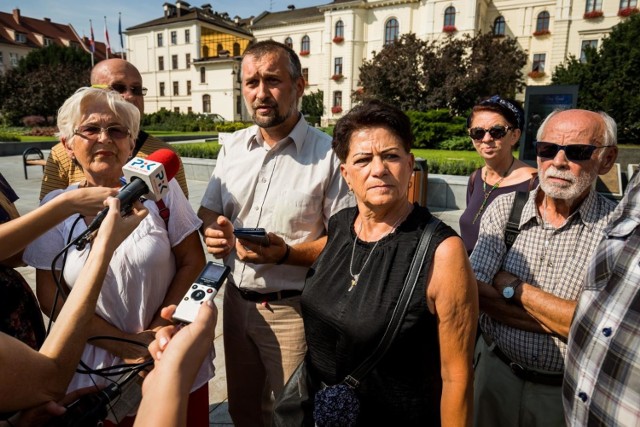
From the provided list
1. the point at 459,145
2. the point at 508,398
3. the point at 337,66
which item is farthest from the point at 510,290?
the point at 337,66

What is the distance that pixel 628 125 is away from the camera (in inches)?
834

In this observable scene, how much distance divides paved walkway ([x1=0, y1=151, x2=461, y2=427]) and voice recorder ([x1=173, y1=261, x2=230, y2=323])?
6.30ft

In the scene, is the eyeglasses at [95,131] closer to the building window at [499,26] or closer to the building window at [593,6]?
the building window at [593,6]

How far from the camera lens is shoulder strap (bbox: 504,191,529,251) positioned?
6.93ft

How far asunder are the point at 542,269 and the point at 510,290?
0.76 ft

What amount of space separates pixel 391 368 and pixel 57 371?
1.20 metres

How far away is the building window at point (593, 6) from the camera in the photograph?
115ft

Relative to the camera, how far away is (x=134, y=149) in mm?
3156

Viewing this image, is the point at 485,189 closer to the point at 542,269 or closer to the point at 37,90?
the point at 542,269

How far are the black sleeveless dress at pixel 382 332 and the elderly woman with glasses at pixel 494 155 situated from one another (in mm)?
1520

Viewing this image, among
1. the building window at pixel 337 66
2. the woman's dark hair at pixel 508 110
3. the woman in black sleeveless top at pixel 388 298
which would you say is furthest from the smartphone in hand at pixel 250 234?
the building window at pixel 337 66

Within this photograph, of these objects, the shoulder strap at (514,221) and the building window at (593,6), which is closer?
the shoulder strap at (514,221)

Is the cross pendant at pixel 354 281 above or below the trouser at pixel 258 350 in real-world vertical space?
above

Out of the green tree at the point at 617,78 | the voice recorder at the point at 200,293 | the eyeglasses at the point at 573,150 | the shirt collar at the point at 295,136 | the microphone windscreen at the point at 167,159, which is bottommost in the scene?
the voice recorder at the point at 200,293
